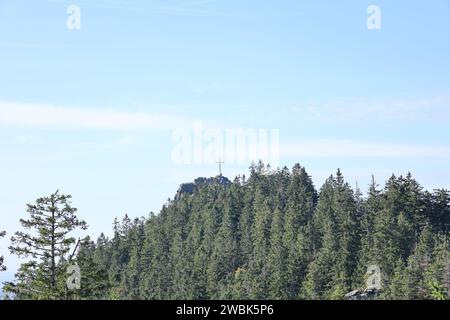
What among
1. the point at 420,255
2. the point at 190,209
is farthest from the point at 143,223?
the point at 420,255

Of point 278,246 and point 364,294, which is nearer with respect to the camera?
point 364,294

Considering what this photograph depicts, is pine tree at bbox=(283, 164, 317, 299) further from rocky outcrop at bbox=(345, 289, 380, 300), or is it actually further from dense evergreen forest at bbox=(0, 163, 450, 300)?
rocky outcrop at bbox=(345, 289, 380, 300)

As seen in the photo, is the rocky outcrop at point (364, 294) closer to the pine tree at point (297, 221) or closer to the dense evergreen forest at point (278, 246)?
the dense evergreen forest at point (278, 246)

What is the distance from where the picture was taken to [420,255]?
97.1 m

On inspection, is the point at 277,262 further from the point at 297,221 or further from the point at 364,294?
the point at 364,294

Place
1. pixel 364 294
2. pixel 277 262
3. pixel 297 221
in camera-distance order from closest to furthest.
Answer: pixel 364 294
pixel 277 262
pixel 297 221

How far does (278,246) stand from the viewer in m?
121

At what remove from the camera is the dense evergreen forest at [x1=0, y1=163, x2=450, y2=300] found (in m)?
91.2

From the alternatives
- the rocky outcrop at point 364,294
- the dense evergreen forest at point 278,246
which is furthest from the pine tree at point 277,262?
the rocky outcrop at point 364,294

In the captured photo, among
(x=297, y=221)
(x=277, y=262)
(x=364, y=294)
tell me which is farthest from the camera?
(x=297, y=221)

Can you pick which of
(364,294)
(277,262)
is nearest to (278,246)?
(277,262)

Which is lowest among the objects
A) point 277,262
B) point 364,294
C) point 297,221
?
point 364,294

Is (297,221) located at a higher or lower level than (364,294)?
higher

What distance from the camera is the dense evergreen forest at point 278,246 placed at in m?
91.2
